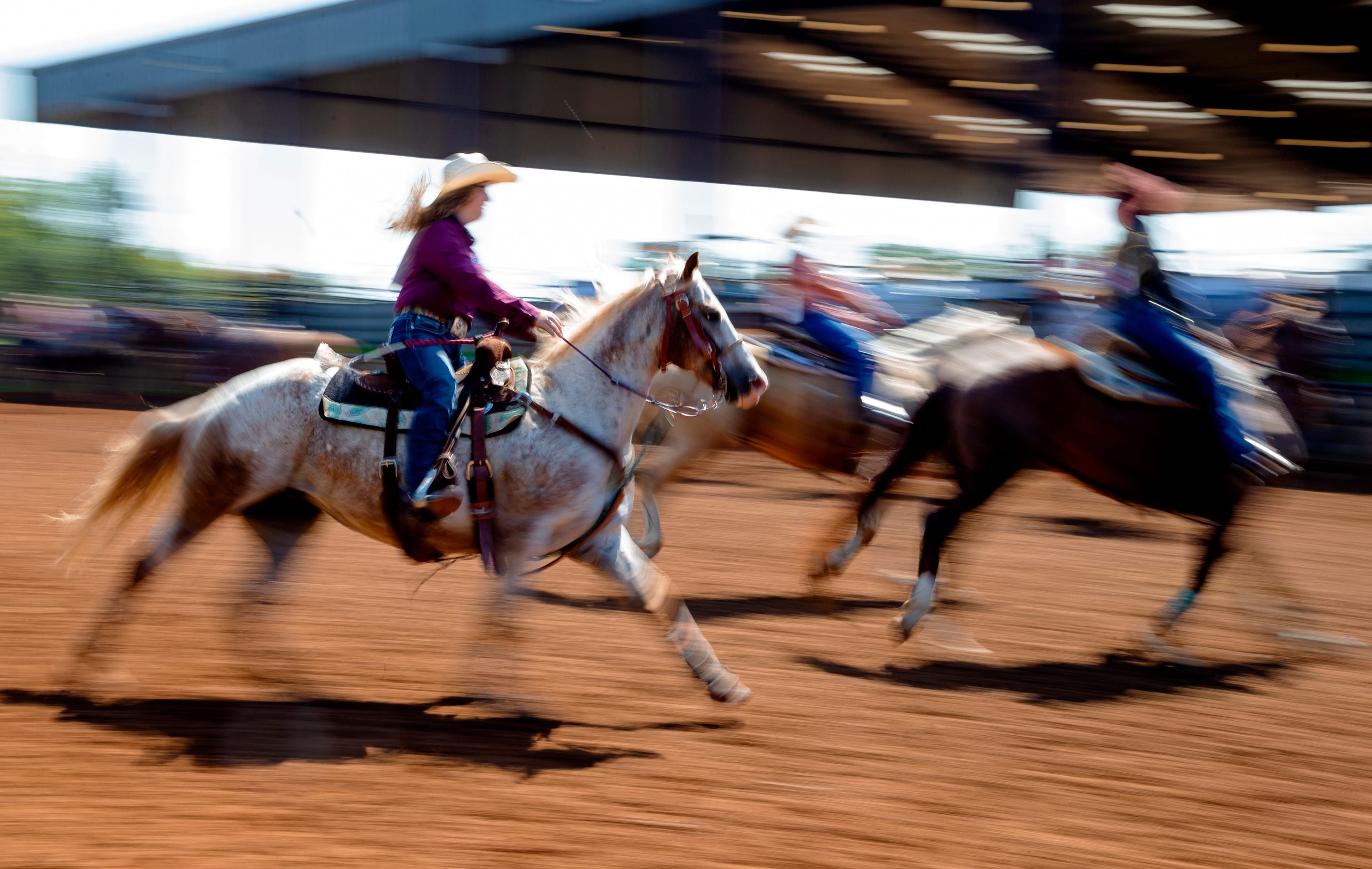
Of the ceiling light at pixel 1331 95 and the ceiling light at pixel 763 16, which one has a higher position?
the ceiling light at pixel 763 16

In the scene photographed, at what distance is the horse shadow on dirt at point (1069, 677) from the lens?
494 cm

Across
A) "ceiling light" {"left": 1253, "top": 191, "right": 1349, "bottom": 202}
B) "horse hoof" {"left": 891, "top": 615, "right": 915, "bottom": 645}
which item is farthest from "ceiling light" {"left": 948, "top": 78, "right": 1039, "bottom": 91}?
"horse hoof" {"left": 891, "top": 615, "right": 915, "bottom": 645}

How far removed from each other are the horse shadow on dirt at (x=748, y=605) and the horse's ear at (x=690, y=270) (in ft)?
7.69

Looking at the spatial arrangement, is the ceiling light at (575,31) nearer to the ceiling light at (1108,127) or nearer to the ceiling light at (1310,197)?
the ceiling light at (1108,127)

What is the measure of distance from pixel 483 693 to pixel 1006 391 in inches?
122

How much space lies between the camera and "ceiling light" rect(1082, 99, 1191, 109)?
775 inches

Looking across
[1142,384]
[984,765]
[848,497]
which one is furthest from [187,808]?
[848,497]

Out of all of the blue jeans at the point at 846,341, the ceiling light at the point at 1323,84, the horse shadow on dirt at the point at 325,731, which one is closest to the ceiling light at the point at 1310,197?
the ceiling light at the point at 1323,84

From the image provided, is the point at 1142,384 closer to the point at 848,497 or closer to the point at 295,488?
the point at 295,488

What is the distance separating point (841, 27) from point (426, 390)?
15.8 m

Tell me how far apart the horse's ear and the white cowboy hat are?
808mm

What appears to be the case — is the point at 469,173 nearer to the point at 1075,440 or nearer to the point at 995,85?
the point at 1075,440

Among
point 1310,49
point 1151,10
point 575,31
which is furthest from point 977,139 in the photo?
point 575,31

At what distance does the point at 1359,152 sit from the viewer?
22250 millimetres
